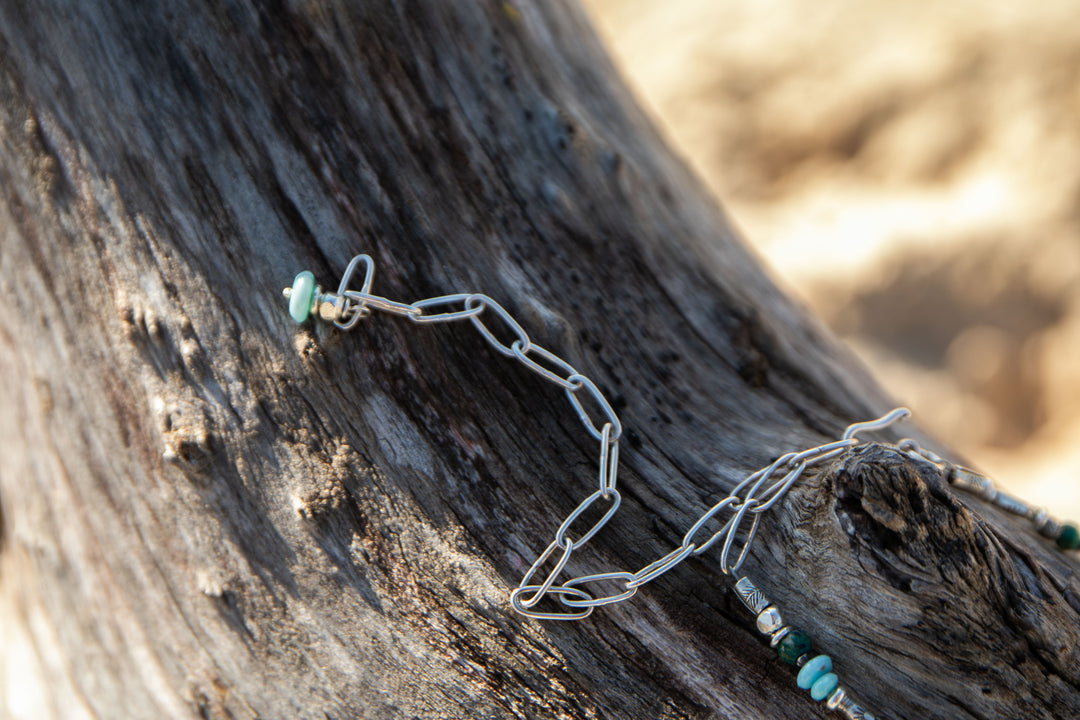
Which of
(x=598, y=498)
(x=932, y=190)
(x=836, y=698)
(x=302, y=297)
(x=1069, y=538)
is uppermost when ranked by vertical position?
(x=932, y=190)

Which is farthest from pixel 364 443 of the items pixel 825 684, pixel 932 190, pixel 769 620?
pixel 932 190

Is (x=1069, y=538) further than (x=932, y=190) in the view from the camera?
No

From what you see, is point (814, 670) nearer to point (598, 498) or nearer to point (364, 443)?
point (598, 498)

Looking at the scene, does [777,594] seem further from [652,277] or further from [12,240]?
[12,240]

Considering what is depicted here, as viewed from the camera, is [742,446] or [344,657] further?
[742,446]

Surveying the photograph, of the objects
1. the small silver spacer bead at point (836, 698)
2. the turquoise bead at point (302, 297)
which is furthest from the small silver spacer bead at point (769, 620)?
the turquoise bead at point (302, 297)

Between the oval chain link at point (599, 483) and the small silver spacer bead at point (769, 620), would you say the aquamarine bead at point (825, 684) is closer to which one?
the small silver spacer bead at point (769, 620)

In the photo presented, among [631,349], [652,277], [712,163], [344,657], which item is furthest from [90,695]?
[712,163]
